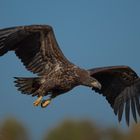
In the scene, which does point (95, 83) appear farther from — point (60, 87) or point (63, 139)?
point (63, 139)

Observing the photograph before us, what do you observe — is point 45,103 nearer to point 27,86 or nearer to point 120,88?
point 27,86

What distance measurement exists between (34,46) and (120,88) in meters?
2.93

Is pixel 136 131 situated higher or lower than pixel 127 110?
lower

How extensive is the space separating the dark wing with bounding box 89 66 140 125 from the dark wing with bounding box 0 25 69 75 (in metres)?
1.32

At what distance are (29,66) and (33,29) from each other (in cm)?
107

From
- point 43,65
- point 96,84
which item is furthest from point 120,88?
point 43,65

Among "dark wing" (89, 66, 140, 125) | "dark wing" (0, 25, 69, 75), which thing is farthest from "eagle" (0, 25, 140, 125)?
"dark wing" (89, 66, 140, 125)

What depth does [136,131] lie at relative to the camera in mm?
34906

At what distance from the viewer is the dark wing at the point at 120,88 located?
72.0 feet

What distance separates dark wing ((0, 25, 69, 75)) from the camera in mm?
20094

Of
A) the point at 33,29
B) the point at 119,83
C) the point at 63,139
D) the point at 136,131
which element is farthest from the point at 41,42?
the point at 63,139

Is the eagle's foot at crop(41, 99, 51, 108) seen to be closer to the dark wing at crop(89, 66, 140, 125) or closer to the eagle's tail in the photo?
the eagle's tail

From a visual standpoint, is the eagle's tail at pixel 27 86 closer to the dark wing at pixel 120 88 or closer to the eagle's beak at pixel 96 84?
the eagle's beak at pixel 96 84

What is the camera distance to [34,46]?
20.7 m
